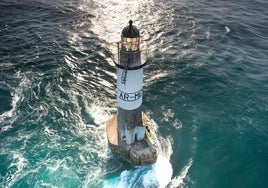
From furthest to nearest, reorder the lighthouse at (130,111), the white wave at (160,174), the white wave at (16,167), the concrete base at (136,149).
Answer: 1. the concrete base at (136,149)
2. the white wave at (160,174)
3. the white wave at (16,167)
4. the lighthouse at (130,111)

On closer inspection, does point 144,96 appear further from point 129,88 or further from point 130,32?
point 130,32

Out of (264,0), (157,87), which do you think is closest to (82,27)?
(157,87)

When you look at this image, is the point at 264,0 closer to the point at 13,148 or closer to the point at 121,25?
the point at 121,25

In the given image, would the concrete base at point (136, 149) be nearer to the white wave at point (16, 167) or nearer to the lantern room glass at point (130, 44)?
the white wave at point (16, 167)

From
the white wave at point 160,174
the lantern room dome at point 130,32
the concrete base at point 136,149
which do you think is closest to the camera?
the lantern room dome at point 130,32

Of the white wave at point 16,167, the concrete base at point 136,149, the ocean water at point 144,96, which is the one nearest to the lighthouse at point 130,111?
the concrete base at point 136,149

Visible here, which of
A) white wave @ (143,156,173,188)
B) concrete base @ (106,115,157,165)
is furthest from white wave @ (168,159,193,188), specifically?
concrete base @ (106,115,157,165)

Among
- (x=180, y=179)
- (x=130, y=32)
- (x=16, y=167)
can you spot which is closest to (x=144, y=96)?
(x=180, y=179)

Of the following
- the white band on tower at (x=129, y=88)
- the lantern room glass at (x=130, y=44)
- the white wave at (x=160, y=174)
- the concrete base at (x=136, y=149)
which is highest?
the lantern room glass at (x=130, y=44)
